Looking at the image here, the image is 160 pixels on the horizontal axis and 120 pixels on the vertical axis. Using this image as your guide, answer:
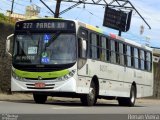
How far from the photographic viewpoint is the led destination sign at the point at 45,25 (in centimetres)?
2034

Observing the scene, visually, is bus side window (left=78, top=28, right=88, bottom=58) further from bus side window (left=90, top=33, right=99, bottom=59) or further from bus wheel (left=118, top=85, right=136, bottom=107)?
bus wheel (left=118, top=85, right=136, bottom=107)

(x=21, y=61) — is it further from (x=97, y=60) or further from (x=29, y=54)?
(x=97, y=60)

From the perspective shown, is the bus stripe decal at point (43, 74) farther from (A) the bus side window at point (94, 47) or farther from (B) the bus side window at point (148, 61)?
(B) the bus side window at point (148, 61)

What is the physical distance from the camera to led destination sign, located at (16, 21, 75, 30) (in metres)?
20.3

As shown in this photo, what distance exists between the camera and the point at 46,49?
792 inches

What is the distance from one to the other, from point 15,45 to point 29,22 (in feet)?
3.39

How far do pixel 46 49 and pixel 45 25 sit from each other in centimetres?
102

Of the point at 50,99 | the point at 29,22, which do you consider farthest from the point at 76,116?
the point at 50,99

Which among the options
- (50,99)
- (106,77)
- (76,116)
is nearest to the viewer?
(76,116)

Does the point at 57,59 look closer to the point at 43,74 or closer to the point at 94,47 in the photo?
the point at 43,74

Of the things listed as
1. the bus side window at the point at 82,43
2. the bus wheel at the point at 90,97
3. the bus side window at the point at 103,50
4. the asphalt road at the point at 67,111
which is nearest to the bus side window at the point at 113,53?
the bus side window at the point at 103,50

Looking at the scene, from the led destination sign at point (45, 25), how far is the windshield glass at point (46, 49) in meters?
0.25

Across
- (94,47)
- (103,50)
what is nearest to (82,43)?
(94,47)

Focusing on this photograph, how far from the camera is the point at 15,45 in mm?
20766
